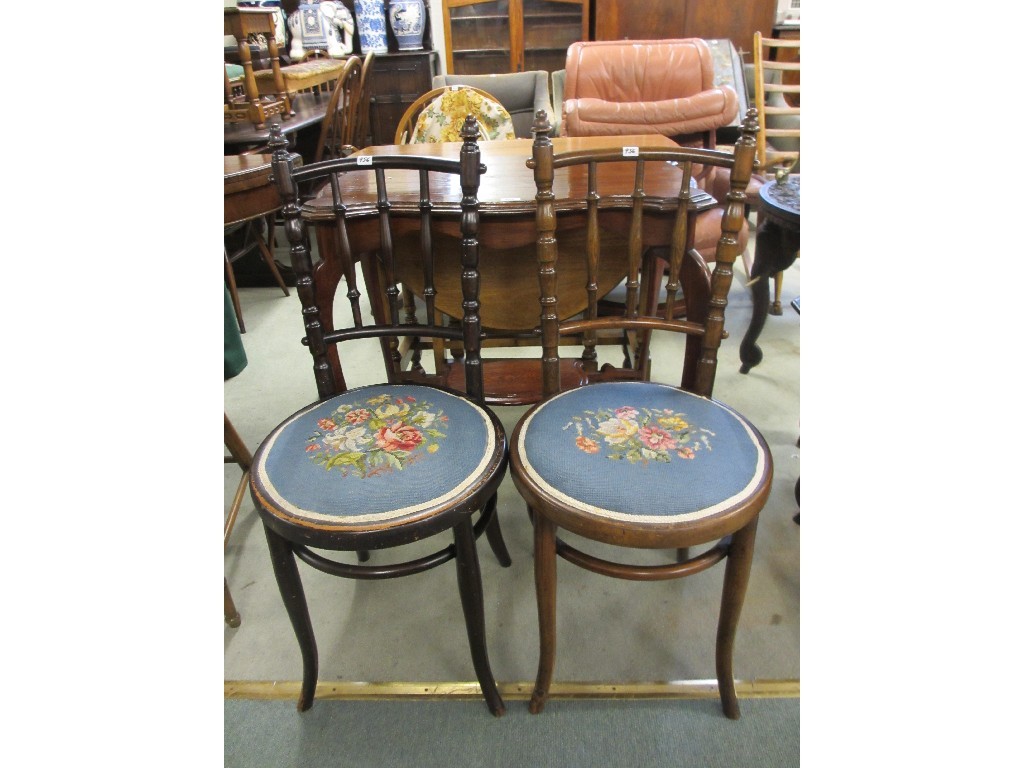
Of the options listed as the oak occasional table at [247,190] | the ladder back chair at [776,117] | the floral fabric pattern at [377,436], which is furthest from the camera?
the ladder back chair at [776,117]

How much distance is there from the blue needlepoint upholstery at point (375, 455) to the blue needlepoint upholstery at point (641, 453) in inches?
4.6

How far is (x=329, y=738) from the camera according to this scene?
115 centimetres

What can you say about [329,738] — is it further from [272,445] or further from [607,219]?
[607,219]

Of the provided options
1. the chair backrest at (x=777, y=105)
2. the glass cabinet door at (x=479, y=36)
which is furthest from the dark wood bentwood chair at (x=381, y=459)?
the glass cabinet door at (x=479, y=36)

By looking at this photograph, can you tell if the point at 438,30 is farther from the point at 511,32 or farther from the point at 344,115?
the point at 344,115

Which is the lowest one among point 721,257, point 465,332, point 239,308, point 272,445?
point 239,308

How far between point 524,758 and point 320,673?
0.47 m

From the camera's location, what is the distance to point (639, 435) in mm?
1033

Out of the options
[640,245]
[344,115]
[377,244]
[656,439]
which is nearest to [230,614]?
[377,244]

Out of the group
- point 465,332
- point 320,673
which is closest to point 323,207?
point 465,332

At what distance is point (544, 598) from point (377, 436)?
42 cm

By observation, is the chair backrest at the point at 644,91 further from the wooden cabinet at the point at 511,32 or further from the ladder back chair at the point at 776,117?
the wooden cabinet at the point at 511,32

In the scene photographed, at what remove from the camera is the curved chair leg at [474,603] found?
1.00m

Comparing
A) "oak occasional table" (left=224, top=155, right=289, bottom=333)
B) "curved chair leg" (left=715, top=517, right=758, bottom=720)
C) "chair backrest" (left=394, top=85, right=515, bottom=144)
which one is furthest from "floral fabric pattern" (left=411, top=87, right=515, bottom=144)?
"curved chair leg" (left=715, top=517, right=758, bottom=720)
